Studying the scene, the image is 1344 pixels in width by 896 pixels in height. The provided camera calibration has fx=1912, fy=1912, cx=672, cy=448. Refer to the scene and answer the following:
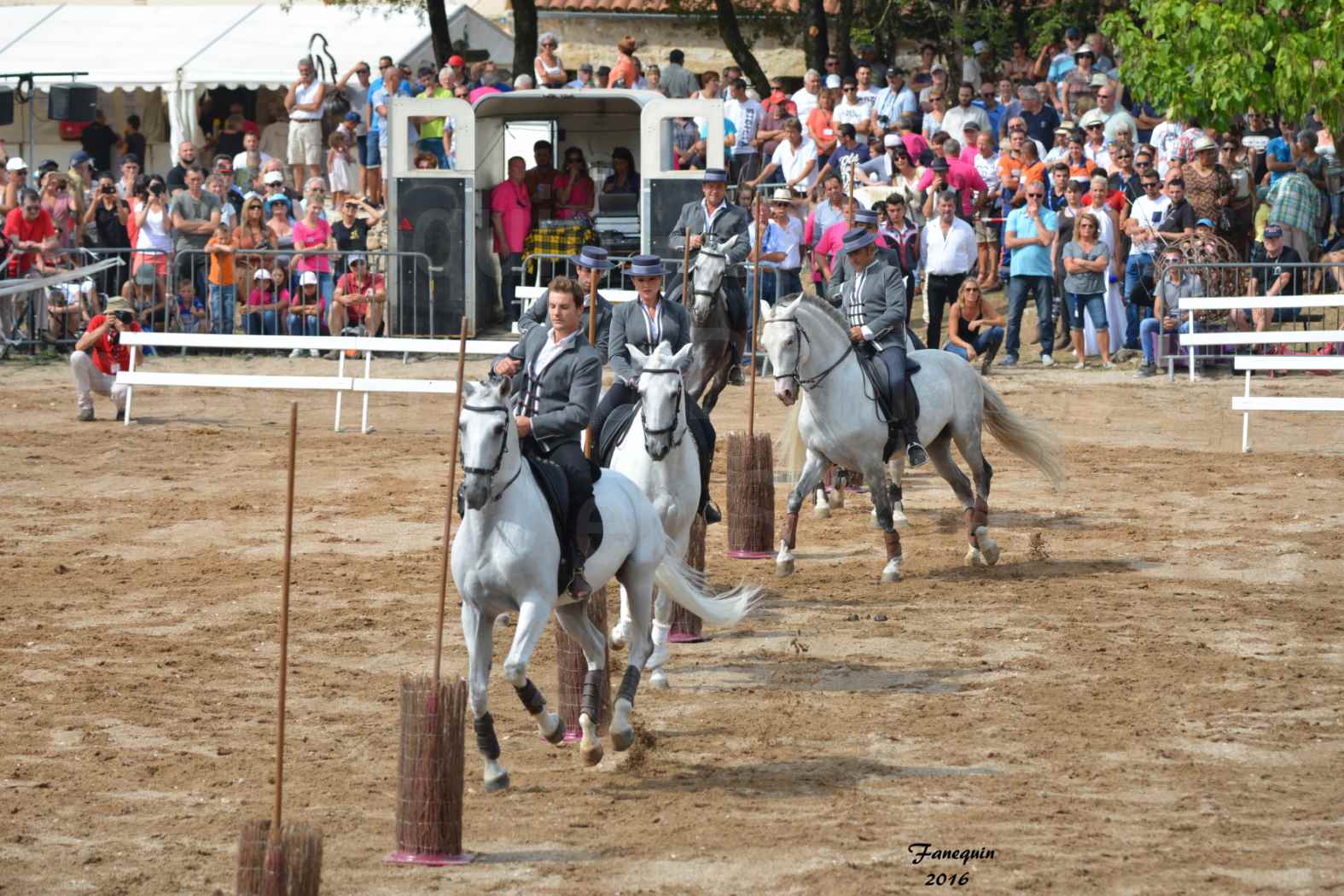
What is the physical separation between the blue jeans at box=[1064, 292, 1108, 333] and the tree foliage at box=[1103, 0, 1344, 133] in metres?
2.53

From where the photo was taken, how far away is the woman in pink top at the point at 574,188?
2605 centimetres

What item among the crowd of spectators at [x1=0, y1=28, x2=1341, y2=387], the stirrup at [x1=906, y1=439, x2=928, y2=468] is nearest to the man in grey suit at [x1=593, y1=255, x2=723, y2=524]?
the stirrup at [x1=906, y1=439, x2=928, y2=468]

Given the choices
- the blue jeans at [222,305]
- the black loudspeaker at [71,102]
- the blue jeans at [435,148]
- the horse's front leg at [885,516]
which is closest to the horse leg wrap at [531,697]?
the horse's front leg at [885,516]

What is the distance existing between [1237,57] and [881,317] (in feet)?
26.8

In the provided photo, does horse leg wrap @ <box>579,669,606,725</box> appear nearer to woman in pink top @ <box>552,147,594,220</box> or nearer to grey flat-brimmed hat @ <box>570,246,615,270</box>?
grey flat-brimmed hat @ <box>570,246,615,270</box>

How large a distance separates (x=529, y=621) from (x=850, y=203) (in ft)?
30.8

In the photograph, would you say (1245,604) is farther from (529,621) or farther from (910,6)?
(910,6)

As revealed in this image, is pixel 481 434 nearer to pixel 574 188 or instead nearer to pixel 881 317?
pixel 881 317

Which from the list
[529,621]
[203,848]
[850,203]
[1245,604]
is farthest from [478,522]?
[850,203]

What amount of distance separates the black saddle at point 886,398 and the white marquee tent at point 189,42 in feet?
56.2

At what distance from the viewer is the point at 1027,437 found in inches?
607

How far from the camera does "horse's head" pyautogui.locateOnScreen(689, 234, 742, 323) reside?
15.9 metres

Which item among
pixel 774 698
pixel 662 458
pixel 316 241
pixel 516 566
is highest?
pixel 316 241

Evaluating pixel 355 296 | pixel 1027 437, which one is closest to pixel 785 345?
pixel 1027 437
